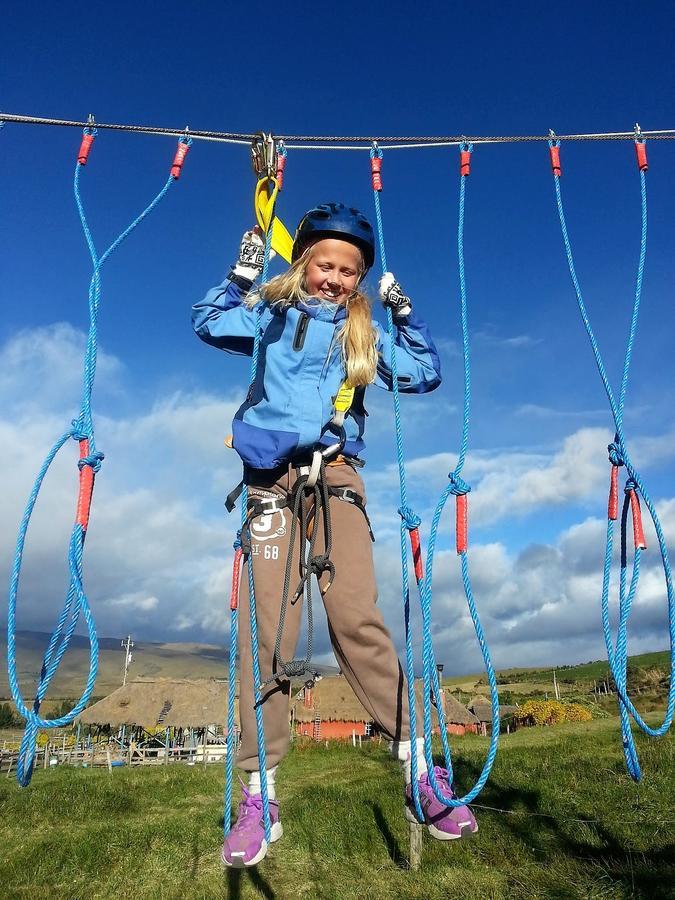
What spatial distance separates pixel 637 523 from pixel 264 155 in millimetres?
2715

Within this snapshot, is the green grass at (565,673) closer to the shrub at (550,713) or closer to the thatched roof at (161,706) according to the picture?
the shrub at (550,713)

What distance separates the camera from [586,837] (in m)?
4.50

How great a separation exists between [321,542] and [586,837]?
11.3ft

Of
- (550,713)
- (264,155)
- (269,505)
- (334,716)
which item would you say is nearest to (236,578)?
(269,505)

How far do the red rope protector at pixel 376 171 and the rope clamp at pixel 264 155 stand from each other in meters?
0.56

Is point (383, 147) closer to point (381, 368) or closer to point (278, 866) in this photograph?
point (381, 368)

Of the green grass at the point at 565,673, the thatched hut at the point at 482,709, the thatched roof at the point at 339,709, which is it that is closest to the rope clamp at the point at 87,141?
the thatched roof at the point at 339,709

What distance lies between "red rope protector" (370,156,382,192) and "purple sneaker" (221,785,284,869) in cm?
313

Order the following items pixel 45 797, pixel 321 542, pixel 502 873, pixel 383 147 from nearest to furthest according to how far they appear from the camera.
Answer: pixel 321 542, pixel 383 147, pixel 502 873, pixel 45 797

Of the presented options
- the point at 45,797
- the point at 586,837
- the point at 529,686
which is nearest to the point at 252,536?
the point at 586,837

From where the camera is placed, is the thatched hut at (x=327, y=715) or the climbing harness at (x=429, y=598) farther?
the thatched hut at (x=327, y=715)

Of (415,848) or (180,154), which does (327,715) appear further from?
(180,154)

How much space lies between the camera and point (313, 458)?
282 cm

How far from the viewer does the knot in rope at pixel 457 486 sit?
2.70 meters
